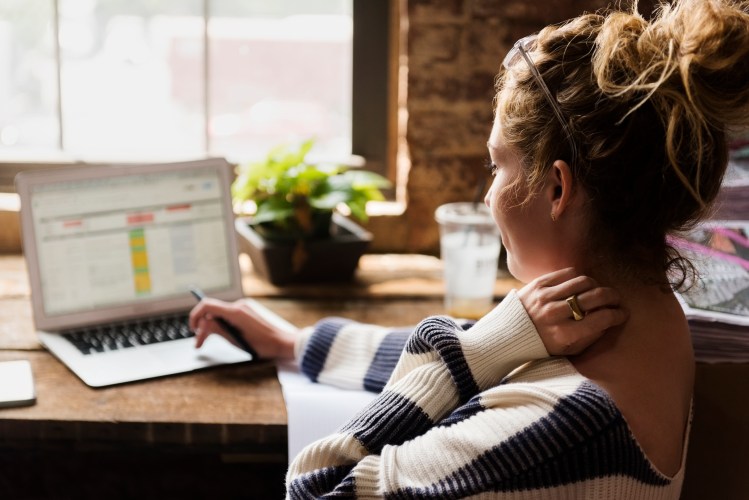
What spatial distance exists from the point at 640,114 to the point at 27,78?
1.56m

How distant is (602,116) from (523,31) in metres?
1.06

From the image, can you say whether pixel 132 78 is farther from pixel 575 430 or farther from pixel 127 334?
pixel 575 430

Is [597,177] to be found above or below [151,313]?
above

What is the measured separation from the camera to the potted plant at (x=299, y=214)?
6.15ft

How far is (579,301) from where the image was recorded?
3.54ft

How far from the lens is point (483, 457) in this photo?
995 millimetres

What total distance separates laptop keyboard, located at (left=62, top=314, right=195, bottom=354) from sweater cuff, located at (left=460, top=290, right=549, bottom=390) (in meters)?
0.64

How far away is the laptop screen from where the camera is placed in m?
1.60

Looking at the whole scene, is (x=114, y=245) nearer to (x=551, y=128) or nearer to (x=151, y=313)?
(x=151, y=313)

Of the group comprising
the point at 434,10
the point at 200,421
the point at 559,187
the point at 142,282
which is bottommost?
the point at 200,421

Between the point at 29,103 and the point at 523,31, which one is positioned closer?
the point at 523,31

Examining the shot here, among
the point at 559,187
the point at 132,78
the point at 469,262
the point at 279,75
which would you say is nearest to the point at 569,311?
the point at 559,187

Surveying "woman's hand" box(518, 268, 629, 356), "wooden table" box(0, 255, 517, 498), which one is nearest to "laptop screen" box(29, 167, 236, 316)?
"wooden table" box(0, 255, 517, 498)

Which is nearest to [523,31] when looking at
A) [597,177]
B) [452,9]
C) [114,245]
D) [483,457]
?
[452,9]
